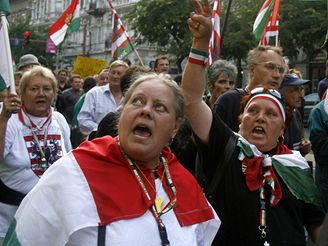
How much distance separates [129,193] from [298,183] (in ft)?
4.30

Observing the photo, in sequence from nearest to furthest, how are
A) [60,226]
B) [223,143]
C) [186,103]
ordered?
[60,226], [186,103], [223,143]

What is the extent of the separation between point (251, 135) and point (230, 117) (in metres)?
1.21

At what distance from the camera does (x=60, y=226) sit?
2457 mm

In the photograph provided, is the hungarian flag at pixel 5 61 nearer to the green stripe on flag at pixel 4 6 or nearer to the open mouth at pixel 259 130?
the green stripe on flag at pixel 4 6

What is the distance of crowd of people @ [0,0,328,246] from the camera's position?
2.49 meters

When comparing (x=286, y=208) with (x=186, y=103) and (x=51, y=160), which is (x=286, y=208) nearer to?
(x=186, y=103)

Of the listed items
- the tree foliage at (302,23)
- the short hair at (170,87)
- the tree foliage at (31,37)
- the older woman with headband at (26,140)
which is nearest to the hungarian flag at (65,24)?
the older woman with headband at (26,140)

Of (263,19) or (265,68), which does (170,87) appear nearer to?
(265,68)

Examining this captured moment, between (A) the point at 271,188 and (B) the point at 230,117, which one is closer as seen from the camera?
(A) the point at 271,188

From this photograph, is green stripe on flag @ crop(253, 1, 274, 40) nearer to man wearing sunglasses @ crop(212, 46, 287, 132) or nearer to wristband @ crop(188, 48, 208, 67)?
man wearing sunglasses @ crop(212, 46, 287, 132)

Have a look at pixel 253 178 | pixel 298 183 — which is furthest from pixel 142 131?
pixel 298 183

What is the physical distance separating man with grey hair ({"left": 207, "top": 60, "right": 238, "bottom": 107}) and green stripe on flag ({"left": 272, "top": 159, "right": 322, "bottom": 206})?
2804 millimetres

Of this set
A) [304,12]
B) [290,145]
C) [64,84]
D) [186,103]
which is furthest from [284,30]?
[186,103]

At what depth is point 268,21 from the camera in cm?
948
